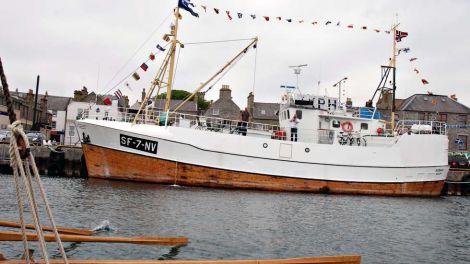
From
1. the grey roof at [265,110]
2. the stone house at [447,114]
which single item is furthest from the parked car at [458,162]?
the grey roof at [265,110]

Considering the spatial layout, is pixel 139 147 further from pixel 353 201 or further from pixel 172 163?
pixel 353 201

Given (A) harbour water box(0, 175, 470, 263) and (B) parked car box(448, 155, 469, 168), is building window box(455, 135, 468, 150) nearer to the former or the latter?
(B) parked car box(448, 155, 469, 168)

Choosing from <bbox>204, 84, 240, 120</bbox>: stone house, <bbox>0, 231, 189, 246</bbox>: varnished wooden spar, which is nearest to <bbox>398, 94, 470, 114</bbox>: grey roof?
<bbox>204, 84, 240, 120</bbox>: stone house

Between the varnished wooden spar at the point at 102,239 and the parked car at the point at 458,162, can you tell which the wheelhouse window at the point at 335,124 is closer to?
the parked car at the point at 458,162

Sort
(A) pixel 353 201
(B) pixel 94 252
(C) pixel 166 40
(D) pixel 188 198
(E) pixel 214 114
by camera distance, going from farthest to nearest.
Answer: (E) pixel 214 114
(C) pixel 166 40
(A) pixel 353 201
(D) pixel 188 198
(B) pixel 94 252

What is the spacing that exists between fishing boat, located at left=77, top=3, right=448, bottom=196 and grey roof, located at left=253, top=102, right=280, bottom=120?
27467 millimetres

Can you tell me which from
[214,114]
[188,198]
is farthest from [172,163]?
[214,114]

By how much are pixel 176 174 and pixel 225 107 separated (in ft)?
110

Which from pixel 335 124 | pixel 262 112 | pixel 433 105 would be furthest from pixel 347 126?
pixel 433 105

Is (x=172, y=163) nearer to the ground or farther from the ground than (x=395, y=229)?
farther from the ground

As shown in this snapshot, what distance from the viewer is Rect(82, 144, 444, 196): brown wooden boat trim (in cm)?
2486

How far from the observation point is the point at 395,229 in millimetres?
15945

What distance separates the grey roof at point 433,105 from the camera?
54.8 m

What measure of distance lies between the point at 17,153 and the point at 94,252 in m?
5.87
